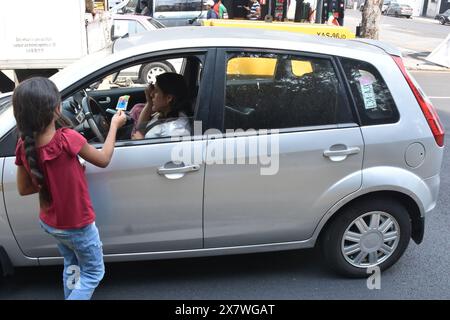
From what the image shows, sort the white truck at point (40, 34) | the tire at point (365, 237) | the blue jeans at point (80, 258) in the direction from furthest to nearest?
1. the white truck at point (40, 34)
2. the tire at point (365, 237)
3. the blue jeans at point (80, 258)

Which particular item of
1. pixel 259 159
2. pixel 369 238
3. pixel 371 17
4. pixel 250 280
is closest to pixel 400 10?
pixel 371 17

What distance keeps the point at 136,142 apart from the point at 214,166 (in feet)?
1.57

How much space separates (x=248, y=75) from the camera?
126 inches

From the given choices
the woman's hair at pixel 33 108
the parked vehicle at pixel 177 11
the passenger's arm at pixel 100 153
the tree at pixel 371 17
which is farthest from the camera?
the parked vehicle at pixel 177 11

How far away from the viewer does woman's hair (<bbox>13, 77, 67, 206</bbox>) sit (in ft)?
7.75

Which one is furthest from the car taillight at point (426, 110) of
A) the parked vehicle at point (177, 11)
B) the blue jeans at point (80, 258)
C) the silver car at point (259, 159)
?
the parked vehicle at point (177, 11)

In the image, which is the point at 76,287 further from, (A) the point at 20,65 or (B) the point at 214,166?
(A) the point at 20,65

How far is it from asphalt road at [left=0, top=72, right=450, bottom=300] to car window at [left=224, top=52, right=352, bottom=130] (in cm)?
111

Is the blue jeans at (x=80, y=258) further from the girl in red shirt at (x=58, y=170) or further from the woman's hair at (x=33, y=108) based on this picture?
the woman's hair at (x=33, y=108)

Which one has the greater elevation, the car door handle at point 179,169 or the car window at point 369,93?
the car window at point 369,93

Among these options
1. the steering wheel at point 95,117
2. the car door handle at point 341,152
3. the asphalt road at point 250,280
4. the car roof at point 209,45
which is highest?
the car roof at point 209,45

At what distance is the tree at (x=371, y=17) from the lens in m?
14.5

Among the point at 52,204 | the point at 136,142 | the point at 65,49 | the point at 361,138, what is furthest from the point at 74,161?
the point at 65,49

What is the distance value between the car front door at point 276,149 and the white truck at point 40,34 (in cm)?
576
